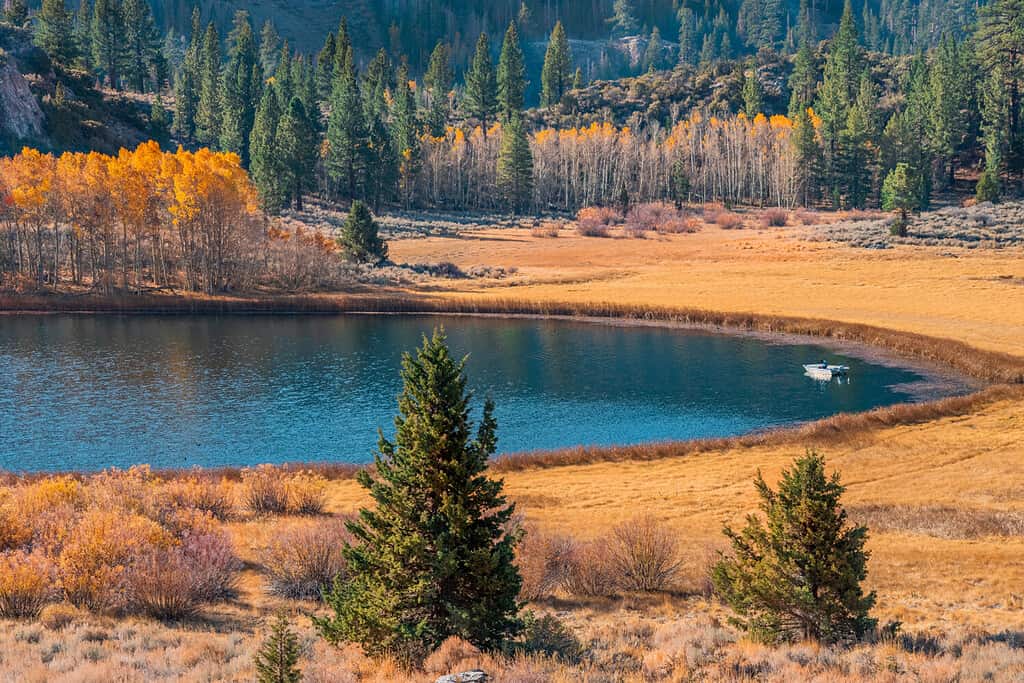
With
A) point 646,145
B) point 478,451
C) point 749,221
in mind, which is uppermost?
point 646,145

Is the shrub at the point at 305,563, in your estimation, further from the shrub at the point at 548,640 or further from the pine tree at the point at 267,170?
the pine tree at the point at 267,170

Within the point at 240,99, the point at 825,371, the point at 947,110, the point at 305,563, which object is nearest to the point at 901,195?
the point at 947,110

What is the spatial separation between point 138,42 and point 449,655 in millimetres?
177147

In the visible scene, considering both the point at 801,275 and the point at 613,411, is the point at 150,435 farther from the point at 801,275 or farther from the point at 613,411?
the point at 801,275

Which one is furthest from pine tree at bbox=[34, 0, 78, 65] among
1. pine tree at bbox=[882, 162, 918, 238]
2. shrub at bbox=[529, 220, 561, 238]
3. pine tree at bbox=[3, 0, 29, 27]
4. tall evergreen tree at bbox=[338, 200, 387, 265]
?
pine tree at bbox=[882, 162, 918, 238]

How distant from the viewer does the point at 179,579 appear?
1756cm

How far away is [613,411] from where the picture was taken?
150 feet

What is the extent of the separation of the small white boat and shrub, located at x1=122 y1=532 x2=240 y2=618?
3898 centimetres

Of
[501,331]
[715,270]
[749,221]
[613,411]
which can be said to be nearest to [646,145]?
[749,221]

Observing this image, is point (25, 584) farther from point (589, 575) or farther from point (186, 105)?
point (186, 105)

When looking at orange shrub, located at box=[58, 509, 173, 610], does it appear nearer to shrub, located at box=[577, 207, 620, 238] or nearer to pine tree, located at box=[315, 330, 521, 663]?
pine tree, located at box=[315, 330, 521, 663]

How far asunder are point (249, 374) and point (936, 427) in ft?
127

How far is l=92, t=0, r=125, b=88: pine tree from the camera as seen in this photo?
512ft

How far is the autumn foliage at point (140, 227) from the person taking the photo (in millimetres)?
82000
